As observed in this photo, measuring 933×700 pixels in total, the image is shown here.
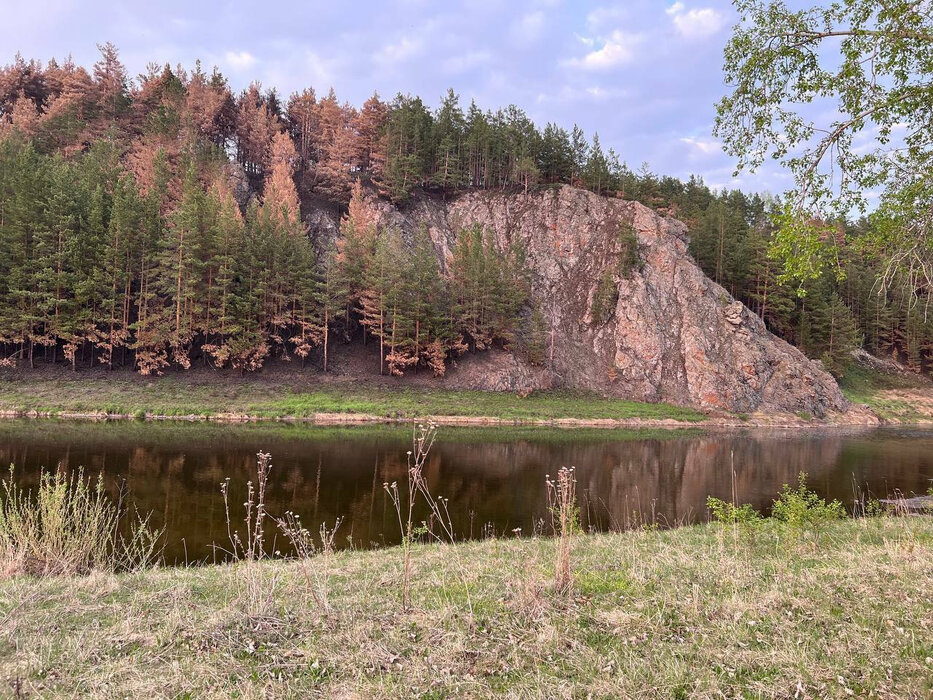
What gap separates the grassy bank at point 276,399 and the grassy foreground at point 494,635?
32.4 m

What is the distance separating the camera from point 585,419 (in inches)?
1693

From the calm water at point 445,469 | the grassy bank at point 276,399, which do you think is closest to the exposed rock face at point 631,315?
the grassy bank at point 276,399

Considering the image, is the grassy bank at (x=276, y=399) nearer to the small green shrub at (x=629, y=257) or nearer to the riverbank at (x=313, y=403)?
the riverbank at (x=313, y=403)

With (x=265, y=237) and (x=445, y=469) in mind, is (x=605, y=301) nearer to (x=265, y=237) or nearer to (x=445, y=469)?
(x=265, y=237)

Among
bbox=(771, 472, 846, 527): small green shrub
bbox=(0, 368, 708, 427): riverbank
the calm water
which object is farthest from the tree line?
bbox=(771, 472, 846, 527): small green shrub

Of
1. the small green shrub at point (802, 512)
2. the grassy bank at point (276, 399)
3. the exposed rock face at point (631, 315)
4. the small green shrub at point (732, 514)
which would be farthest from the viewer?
the exposed rock face at point (631, 315)

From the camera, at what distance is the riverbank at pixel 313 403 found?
34.3 m

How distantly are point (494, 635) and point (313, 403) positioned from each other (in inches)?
1451

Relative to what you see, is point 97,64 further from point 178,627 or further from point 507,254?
point 178,627

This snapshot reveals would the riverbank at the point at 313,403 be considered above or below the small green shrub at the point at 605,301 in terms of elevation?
below

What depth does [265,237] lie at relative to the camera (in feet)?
153

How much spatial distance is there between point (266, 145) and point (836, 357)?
78890mm

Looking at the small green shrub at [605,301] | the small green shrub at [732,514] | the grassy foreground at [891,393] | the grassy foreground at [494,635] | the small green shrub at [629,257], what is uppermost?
the small green shrub at [629,257]

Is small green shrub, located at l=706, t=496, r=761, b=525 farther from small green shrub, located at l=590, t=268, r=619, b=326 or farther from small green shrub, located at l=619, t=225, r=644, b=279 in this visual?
small green shrub, located at l=619, t=225, r=644, b=279
